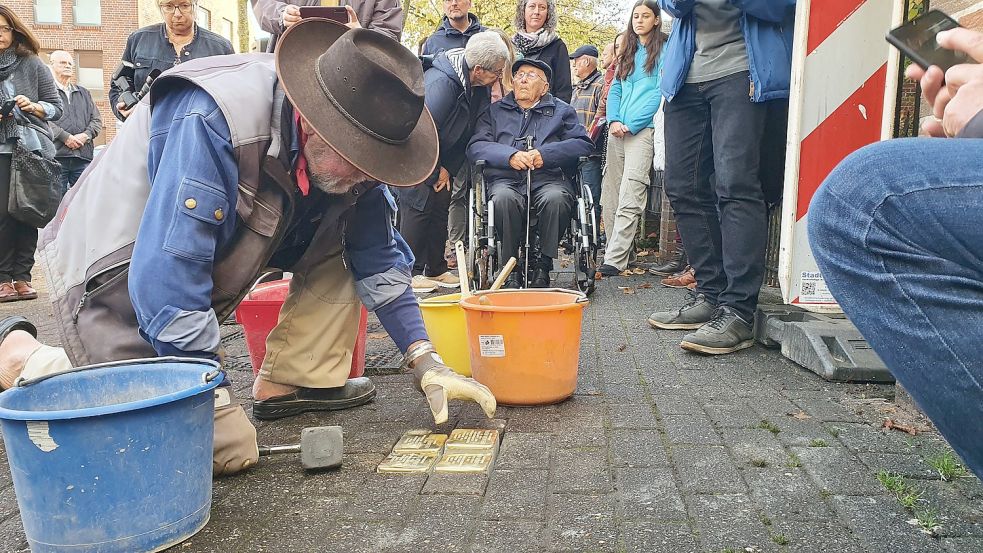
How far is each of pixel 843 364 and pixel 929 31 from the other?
2.05 metres

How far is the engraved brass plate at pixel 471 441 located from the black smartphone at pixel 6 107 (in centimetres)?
449

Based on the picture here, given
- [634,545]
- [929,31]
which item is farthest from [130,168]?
[929,31]

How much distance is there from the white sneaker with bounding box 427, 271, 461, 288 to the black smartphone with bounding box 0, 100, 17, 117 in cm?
318

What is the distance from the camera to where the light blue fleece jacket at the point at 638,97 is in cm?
614

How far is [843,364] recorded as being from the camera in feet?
10.1

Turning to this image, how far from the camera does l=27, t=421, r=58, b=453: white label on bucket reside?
63.3 inches

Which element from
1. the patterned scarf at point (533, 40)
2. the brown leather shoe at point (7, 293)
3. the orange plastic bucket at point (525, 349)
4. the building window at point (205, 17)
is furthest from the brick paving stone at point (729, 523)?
the building window at point (205, 17)

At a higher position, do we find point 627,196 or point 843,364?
point 627,196

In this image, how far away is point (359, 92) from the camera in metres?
2.17

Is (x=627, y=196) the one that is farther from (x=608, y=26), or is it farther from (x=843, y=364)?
(x=608, y=26)

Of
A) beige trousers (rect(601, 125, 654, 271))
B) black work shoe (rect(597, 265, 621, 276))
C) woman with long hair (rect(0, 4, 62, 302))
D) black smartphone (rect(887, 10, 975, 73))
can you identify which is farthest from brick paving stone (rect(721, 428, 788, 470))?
woman with long hair (rect(0, 4, 62, 302))

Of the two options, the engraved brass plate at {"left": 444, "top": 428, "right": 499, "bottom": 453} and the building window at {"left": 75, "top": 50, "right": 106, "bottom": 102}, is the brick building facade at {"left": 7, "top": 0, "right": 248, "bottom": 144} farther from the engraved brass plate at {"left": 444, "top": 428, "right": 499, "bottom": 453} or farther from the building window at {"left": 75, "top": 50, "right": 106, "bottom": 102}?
the engraved brass plate at {"left": 444, "top": 428, "right": 499, "bottom": 453}

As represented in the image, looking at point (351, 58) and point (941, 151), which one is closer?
point (941, 151)

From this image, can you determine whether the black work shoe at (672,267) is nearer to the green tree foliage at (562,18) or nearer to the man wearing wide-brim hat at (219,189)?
the man wearing wide-brim hat at (219,189)
